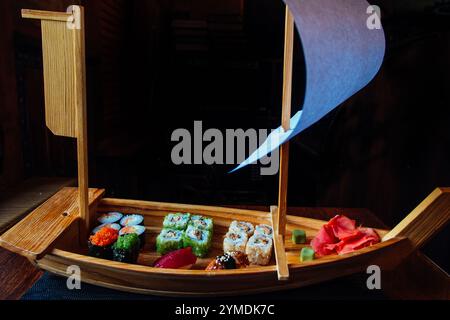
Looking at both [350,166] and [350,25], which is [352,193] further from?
[350,25]

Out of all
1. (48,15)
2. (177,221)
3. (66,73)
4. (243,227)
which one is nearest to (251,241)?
(243,227)

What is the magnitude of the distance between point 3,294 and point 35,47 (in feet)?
6.88

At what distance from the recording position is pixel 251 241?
1641 millimetres

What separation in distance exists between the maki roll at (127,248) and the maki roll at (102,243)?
39 mm

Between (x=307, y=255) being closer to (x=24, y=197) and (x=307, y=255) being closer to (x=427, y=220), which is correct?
(x=427, y=220)

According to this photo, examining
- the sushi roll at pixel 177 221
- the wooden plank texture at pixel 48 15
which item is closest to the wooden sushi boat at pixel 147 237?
the wooden plank texture at pixel 48 15

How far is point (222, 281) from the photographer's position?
138 cm

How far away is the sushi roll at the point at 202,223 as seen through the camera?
5.86ft

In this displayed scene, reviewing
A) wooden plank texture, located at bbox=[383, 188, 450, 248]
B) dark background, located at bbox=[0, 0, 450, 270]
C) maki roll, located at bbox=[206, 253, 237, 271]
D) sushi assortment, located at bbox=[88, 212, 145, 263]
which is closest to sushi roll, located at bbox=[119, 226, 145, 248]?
sushi assortment, located at bbox=[88, 212, 145, 263]

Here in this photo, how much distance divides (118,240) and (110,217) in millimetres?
347

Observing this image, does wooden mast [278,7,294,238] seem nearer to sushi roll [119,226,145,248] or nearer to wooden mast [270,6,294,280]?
wooden mast [270,6,294,280]

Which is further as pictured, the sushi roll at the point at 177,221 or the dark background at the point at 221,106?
the dark background at the point at 221,106

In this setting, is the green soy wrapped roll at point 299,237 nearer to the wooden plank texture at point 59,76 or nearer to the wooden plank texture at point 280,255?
the wooden plank texture at point 280,255

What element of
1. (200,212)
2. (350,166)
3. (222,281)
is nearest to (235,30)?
(350,166)
